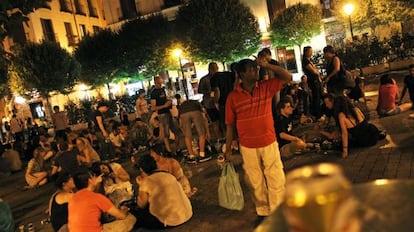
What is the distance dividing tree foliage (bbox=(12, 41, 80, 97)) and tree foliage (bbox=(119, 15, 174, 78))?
588 cm

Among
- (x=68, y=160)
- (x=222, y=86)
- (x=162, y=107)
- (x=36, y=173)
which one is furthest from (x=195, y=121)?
(x=36, y=173)

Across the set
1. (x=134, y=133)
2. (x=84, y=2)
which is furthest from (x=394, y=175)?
(x=84, y=2)

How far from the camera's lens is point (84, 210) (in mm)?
5008

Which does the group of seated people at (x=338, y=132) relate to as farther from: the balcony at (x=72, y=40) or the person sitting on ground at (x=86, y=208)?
the balcony at (x=72, y=40)

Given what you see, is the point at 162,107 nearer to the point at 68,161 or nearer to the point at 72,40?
the point at 68,161

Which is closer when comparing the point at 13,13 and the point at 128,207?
the point at 128,207

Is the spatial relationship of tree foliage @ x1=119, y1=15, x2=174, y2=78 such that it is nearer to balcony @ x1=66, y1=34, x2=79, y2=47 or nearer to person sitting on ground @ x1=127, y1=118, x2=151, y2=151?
balcony @ x1=66, y1=34, x2=79, y2=47

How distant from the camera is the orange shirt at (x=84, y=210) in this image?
499 cm

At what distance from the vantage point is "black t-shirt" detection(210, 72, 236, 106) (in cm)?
812

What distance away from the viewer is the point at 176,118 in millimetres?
12273

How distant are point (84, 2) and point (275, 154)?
43285 mm

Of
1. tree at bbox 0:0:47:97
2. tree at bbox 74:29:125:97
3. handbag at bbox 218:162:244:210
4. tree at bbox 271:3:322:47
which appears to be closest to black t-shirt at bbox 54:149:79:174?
tree at bbox 0:0:47:97

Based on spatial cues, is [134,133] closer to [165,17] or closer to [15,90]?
[15,90]

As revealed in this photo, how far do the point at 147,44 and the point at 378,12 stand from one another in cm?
1703
